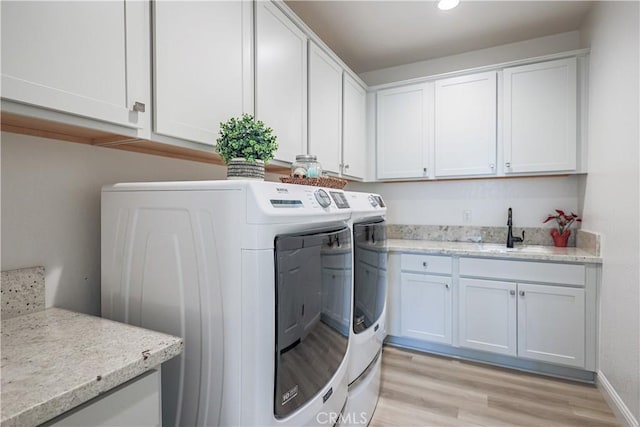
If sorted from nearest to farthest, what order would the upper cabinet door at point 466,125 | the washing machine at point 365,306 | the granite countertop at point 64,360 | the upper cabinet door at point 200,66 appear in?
the granite countertop at point 64,360 → the upper cabinet door at point 200,66 → the washing machine at point 365,306 → the upper cabinet door at point 466,125

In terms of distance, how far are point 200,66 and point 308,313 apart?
108 centimetres

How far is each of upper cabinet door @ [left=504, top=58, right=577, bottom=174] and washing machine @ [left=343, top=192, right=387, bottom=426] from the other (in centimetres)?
150

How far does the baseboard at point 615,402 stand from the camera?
1737 millimetres

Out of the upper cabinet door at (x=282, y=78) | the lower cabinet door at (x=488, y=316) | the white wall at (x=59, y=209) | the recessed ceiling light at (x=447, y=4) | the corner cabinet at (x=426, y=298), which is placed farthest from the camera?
the corner cabinet at (x=426, y=298)

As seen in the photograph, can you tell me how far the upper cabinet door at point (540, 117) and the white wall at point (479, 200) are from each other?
321mm

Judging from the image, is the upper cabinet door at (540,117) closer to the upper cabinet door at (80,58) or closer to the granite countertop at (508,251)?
the granite countertop at (508,251)

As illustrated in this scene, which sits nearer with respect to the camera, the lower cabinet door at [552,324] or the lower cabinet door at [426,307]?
the lower cabinet door at [552,324]

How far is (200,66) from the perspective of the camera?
137cm

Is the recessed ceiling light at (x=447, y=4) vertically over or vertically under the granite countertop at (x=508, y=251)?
over

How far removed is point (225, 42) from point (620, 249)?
2.40 m

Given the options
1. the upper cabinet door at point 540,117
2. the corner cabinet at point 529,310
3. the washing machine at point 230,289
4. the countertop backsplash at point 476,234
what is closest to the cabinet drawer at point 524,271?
the corner cabinet at point 529,310

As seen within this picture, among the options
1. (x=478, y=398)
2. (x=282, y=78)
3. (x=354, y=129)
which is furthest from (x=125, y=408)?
(x=354, y=129)

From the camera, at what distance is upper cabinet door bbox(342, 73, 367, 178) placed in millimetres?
2824

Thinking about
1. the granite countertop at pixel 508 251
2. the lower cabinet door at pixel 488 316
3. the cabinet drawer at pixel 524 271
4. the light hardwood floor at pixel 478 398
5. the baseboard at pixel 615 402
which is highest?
the granite countertop at pixel 508 251
